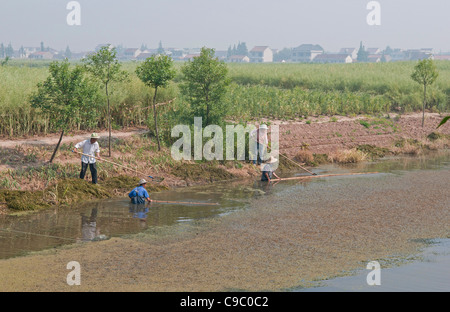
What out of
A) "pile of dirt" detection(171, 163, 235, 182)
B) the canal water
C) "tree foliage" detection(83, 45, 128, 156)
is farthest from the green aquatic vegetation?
"tree foliage" detection(83, 45, 128, 156)

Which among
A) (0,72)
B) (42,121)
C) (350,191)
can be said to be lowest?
(350,191)

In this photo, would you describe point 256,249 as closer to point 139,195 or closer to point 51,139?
point 139,195

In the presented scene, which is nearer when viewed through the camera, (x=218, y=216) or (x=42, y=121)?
(x=218, y=216)

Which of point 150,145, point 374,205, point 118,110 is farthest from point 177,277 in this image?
point 118,110

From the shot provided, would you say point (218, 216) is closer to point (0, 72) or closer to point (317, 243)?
point (317, 243)

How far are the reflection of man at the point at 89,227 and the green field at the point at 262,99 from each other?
634 centimetres

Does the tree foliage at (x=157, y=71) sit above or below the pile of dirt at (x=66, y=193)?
above

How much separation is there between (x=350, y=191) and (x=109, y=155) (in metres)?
7.97

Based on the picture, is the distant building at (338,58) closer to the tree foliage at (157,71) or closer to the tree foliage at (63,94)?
the tree foliage at (157,71)

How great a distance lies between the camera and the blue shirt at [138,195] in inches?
666

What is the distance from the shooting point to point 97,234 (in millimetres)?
14031

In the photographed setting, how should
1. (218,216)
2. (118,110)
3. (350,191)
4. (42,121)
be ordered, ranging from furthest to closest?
(118,110) < (42,121) < (350,191) < (218,216)

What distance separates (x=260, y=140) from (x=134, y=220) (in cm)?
779

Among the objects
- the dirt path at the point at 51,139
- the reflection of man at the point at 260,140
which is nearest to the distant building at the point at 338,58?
the reflection of man at the point at 260,140
